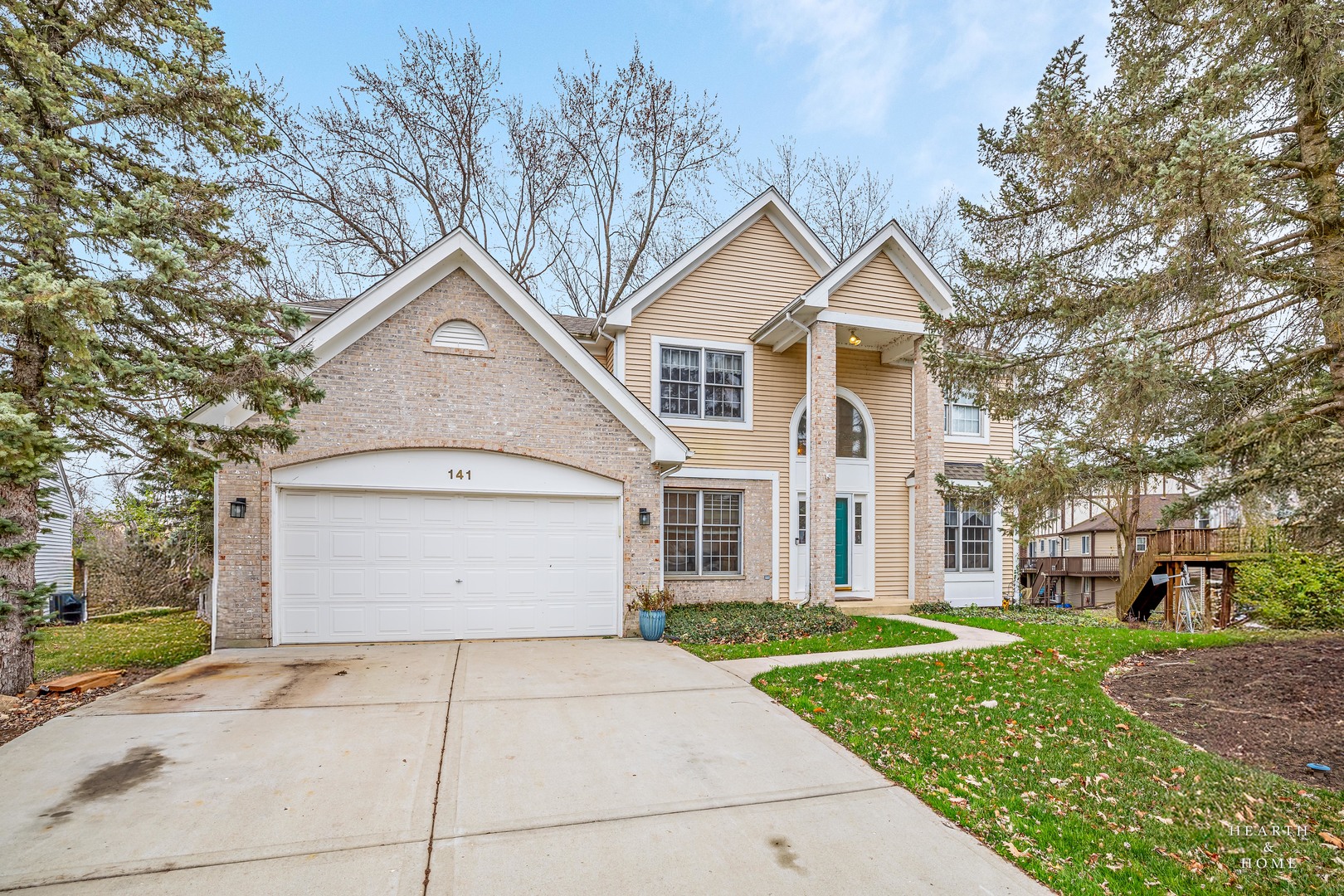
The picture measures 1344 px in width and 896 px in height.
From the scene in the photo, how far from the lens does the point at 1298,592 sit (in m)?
11.9

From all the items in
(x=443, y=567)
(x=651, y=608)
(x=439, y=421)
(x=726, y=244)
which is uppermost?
(x=726, y=244)

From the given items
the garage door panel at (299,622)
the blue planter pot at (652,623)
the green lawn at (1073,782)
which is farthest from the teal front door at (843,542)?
the garage door panel at (299,622)

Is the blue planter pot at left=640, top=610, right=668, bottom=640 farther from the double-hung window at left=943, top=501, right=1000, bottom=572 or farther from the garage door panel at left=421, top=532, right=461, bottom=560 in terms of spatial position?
the double-hung window at left=943, top=501, right=1000, bottom=572

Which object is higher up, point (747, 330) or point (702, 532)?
point (747, 330)

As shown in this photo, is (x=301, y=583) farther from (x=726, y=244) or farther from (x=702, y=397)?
(x=726, y=244)

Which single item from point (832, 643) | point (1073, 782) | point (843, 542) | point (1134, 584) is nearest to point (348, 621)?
point (832, 643)

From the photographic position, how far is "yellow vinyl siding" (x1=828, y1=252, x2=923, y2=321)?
12453mm

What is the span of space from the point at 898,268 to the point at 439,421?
9363mm

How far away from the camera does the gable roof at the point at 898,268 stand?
1207 cm

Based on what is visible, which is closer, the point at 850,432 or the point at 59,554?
the point at 850,432

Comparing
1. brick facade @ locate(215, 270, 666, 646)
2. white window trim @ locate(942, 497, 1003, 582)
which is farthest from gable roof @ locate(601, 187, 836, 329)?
white window trim @ locate(942, 497, 1003, 582)

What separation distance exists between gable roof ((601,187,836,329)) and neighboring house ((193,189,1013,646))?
5cm

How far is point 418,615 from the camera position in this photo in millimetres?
9141

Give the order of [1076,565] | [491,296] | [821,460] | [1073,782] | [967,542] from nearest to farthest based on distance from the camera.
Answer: [1073,782]
[491,296]
[821,460]
[967,542]
[1076,565]
